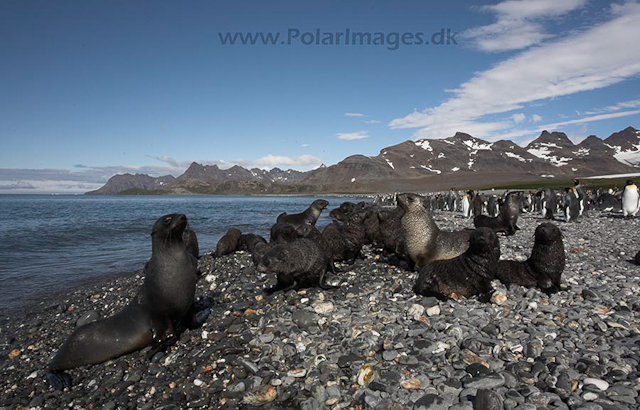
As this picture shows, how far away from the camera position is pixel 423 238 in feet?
25.9

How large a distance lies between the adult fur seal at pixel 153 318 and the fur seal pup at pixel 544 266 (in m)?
5.15

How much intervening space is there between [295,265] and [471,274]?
9.35ft

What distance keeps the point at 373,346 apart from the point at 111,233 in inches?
857

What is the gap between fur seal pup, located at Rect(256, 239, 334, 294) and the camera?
655 cm

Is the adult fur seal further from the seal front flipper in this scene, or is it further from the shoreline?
the shoreline

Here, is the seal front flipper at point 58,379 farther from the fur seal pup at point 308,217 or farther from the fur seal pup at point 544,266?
the fur seal pup at point 308,217

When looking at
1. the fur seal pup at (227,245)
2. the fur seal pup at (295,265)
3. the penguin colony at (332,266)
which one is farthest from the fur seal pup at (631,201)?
the fur seal pup at (295,265)

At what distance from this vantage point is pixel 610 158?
582 feet

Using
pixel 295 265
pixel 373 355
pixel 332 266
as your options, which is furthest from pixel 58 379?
pixel 332 266

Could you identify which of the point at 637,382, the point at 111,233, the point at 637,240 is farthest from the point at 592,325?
the point at 111,233

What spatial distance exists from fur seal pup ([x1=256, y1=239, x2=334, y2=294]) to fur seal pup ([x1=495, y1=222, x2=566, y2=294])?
312 cm

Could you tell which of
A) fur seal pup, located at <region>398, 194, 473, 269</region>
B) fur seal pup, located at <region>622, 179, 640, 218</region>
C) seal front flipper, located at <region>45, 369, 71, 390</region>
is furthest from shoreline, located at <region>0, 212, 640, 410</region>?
fur seal pup, located at <region>622, 179, 640, 218</region>

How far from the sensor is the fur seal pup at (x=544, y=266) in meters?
6.10

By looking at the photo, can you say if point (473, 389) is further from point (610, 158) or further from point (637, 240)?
point (610, 158)
